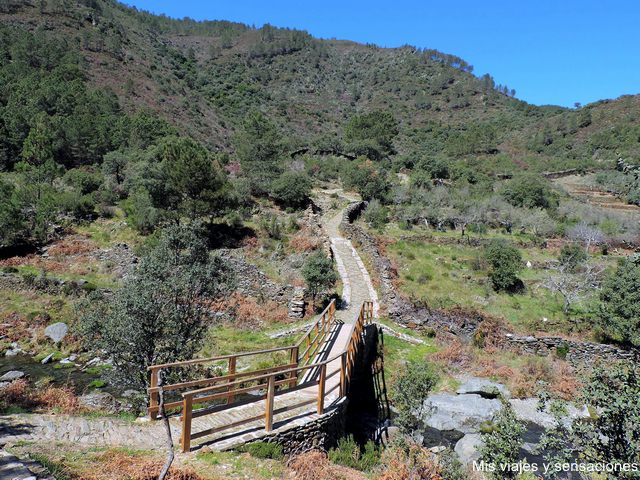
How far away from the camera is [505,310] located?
1978cm

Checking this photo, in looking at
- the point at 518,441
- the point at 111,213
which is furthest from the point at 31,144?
the point at 518,441

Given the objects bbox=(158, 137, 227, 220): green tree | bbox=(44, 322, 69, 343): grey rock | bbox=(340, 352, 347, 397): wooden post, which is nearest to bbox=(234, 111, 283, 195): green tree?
bbox=(158, 137, 227, 220): green tree

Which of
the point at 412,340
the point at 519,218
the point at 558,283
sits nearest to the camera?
the point at 412,340

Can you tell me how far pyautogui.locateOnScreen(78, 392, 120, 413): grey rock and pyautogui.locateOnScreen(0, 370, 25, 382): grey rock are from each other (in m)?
3.24

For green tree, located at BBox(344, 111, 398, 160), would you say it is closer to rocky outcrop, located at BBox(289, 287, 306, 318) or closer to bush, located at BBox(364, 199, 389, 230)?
bush, located at BBox(364, 199, 389, 230)

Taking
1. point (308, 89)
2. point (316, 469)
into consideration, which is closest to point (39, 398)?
point (316, 469)

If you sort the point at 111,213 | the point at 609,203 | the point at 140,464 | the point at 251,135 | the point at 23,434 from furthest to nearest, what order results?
the point at 609,203 < the point at 251,135 < the point at 111,213 < the point at 23,434 < the point at 140,464

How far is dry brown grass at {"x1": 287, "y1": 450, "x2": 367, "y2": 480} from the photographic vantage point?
7.17m

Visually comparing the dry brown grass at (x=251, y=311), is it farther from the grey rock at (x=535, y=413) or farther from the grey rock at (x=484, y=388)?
the grey rock at (x=535, y=413)

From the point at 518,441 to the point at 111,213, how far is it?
1202 inches

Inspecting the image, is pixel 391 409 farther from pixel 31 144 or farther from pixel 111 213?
pixel 31 144

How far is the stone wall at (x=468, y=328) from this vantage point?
15.8 meters

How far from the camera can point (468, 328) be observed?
17594 mm

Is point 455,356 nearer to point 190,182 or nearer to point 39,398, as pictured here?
point 39,398
